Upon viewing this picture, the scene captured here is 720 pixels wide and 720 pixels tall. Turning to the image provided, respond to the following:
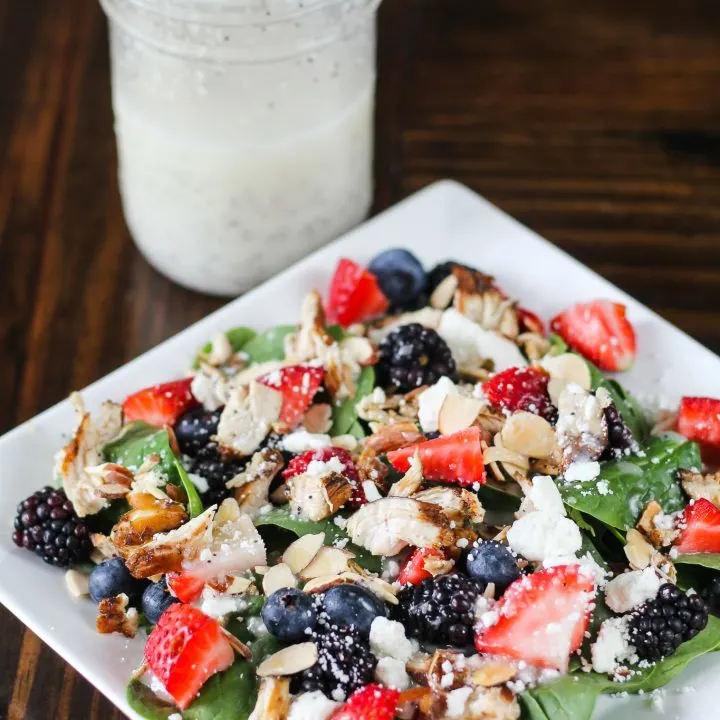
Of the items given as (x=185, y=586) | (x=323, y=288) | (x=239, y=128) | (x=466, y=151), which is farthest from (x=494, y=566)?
(x=466, y=151)

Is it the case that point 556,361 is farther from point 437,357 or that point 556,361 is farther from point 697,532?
point 697,532

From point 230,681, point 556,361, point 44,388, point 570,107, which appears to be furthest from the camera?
point 570,107

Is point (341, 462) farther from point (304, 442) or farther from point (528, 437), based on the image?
point (528, 437)

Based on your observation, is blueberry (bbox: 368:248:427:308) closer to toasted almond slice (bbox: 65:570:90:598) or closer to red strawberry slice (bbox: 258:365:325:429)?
red strawberry slice (bbox: 258:365:325:429)

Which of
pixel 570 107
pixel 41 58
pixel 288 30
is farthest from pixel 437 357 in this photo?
pixel 41 58

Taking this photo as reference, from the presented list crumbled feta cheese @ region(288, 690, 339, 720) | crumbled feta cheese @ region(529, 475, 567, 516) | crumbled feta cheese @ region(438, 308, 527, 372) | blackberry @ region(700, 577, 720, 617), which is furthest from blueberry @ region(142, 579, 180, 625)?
blackberry @ region(700, 577, 720, 617)

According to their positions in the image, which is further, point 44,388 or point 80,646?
point 44,388

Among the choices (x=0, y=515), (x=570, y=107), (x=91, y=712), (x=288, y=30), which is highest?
(x=288, y=30)
